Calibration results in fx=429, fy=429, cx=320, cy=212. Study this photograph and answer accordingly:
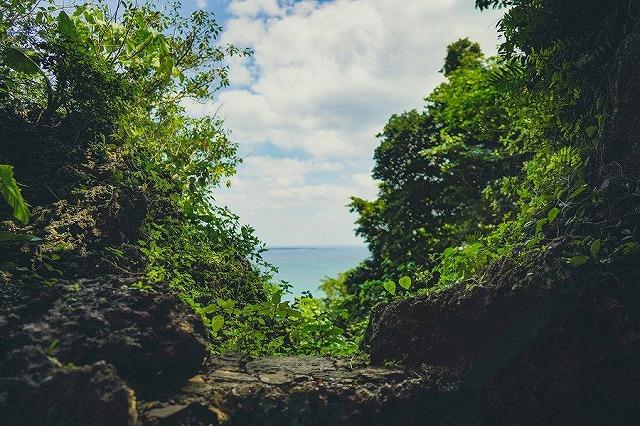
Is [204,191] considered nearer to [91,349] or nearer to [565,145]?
[91,349]

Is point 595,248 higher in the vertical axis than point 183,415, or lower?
higher

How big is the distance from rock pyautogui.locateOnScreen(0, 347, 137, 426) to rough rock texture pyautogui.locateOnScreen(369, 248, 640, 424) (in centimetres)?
229

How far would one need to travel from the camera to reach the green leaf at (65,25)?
15.7 feet

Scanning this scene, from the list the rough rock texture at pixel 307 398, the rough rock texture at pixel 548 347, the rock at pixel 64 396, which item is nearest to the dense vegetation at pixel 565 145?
the rough rock texture at pixel 548 347

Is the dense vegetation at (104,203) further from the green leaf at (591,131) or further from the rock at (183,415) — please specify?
the green leaf at (591,131)

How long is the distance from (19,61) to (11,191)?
6.61 ft

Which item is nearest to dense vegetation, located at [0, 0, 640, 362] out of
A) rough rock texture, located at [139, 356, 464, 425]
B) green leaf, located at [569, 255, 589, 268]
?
green leaf, located at [569, 255, 589, 268]

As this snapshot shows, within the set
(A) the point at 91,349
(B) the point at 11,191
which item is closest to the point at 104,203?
(B) the point at 11,191

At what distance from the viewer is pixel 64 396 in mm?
2402

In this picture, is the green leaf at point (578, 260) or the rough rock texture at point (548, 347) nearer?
the rough rock texture at point (548, 347)

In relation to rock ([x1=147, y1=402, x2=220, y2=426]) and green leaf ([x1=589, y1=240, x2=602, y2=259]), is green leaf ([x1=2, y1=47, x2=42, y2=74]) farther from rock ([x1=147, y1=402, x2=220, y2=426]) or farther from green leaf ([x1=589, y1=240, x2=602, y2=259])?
green leaf ([x1=589, y1=240, x2=602, y2=259])

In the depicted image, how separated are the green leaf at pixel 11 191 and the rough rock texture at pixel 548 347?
3418mm

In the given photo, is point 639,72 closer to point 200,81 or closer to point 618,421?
point 618,421

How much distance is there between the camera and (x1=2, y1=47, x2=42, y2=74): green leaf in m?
4.44
